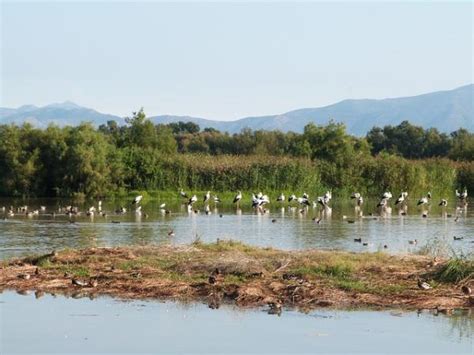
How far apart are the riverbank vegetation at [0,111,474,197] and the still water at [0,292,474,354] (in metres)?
37.6

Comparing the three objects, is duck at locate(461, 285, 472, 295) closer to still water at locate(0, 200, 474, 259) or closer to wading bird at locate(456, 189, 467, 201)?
still water at locate(0, 200, 474, 259)

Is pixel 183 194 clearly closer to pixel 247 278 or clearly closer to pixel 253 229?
pixel 253 229

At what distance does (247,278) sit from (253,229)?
1493 cm

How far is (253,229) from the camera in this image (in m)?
33.4

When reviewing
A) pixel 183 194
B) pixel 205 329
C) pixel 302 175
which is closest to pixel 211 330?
pixel 205 329

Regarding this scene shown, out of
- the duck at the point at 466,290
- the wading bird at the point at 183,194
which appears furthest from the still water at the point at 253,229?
the duck at the point at 466,290

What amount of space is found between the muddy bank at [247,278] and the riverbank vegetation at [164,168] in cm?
3356

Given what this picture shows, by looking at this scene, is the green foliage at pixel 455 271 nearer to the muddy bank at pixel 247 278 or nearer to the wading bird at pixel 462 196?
the muddy bank at pixel 247 278

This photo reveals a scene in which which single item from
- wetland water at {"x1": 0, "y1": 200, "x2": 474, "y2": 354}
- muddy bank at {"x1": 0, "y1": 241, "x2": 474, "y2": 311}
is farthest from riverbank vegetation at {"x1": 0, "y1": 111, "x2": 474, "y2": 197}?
wetland water at {"x1": 0, "y1": 200, "x2": 474, "y2": 354}

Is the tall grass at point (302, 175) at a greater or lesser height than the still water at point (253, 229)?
greater

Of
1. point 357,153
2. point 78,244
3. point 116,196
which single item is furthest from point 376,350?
point 357,153

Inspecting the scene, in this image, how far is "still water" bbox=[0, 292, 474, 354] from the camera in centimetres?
1413

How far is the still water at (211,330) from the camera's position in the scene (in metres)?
14.1

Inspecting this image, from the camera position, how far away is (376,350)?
45.9ft
